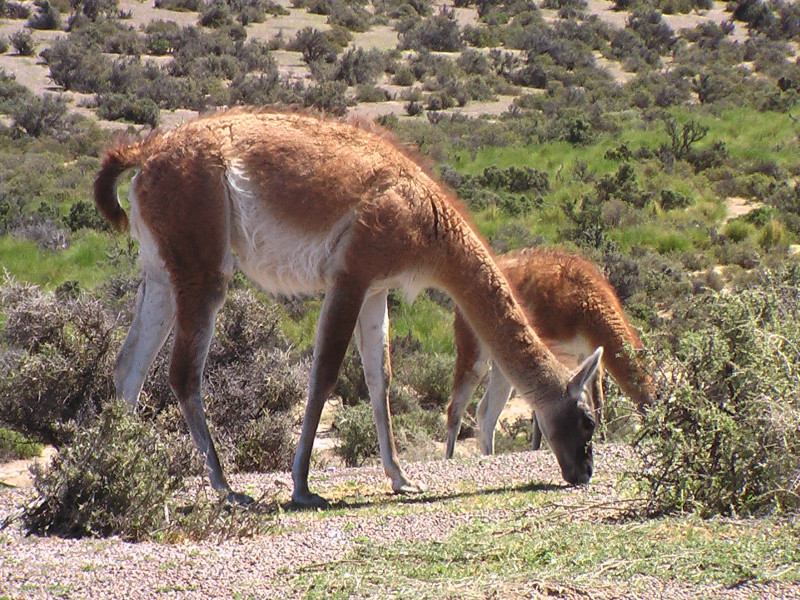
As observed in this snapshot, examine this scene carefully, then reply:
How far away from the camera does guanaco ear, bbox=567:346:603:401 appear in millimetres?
6883

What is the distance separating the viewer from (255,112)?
749 centimetres

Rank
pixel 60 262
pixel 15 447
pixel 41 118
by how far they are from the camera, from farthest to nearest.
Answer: pixel 41 118, pixel 60 262, pixel 15 447

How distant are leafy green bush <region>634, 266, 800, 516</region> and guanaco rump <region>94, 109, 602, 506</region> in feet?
3.55

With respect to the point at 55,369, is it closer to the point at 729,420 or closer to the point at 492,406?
the point at 492,406

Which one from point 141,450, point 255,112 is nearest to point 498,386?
point 255,112

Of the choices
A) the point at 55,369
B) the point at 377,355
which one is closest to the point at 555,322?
the point at 377,355

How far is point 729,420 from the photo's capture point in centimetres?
553

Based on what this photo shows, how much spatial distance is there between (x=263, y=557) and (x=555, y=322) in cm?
505

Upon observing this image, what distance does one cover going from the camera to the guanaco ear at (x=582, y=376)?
22.6 ft

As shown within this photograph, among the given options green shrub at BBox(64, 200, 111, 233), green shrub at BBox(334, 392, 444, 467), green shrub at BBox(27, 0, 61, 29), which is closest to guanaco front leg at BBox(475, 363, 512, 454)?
green shrub at BBox(334, 392, 444, 467)

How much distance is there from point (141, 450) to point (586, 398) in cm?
306

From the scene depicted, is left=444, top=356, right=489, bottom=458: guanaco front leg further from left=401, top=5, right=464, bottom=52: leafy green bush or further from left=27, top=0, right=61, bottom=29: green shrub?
left=27, top=0, right=61, bottom=29: green shrub

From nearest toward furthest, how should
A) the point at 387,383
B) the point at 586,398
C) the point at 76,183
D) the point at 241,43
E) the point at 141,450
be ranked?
1. the point at 141,450
2. the point at 586,398
3. the point at 387,383
4. the point at 76,183
5. the point at 241,43

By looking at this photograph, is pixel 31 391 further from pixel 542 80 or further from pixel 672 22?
pixel 672 22
